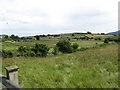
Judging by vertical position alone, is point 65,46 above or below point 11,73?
below

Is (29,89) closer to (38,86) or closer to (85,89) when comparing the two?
(38,86)

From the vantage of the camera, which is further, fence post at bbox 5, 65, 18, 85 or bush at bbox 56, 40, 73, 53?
bush at bbox 56, 40, 73, 53

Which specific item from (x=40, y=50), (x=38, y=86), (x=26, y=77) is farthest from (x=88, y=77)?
(x=40, y=50)

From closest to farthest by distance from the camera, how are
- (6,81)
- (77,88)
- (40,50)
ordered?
(6,81)
(77,88)
(40,50)

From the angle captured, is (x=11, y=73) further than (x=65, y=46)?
No

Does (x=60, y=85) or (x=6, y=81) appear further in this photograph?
(x=60, y=85)

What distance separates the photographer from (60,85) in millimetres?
4445

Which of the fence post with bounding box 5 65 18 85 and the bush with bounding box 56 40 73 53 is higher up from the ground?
the fence post with bounding box 5 65 18 85

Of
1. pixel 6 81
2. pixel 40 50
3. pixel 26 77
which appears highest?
pixel 6 81

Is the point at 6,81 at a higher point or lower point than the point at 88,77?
higher

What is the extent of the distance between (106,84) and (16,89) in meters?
2.62

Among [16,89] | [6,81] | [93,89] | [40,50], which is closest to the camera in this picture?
[16,89]

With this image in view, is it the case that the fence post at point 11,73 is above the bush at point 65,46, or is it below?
above

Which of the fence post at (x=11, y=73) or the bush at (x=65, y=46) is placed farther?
the bush at (x=65, y=46)
